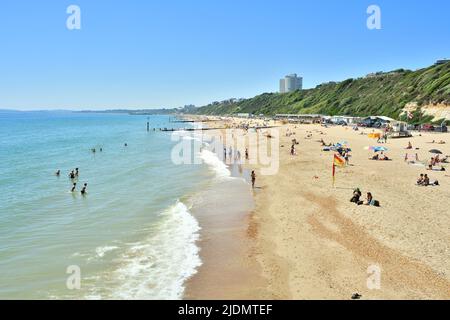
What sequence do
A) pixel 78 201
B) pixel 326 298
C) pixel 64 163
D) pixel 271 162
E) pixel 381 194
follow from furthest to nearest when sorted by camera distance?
pixel 64 163, pixel 271 162, pixel 78 201, pixel 381 194, pixel 326 298

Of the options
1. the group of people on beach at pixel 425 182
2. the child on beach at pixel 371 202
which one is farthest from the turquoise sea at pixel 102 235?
the group of people on beach at pixel 425 182

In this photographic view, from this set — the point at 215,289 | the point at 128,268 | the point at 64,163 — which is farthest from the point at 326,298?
the point at 64,163

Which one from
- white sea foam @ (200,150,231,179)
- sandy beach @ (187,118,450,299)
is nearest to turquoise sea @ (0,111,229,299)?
white sea foam @ (200,150,231,179)

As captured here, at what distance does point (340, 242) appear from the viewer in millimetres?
16766

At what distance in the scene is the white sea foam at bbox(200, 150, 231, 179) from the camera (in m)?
36.9

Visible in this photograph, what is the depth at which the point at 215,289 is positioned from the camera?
42.6 feet

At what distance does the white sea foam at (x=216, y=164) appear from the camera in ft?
121

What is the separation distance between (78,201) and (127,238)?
32.7 feet

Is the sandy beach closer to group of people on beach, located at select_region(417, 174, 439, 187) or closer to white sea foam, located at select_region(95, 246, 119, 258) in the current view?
group of people on beach, located at select_region(417, 174, 439, 187)

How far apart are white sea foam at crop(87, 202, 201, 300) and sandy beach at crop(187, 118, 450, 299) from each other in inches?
30.8

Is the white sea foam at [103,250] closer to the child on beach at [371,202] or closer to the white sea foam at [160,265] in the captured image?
the white sea foam at [160,265]

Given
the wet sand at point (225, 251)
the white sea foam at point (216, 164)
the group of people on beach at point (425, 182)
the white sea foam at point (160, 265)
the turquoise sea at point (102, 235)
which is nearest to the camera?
the wet sand at point (225, 251)

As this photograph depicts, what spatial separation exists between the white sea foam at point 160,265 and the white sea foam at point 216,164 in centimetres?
1609
